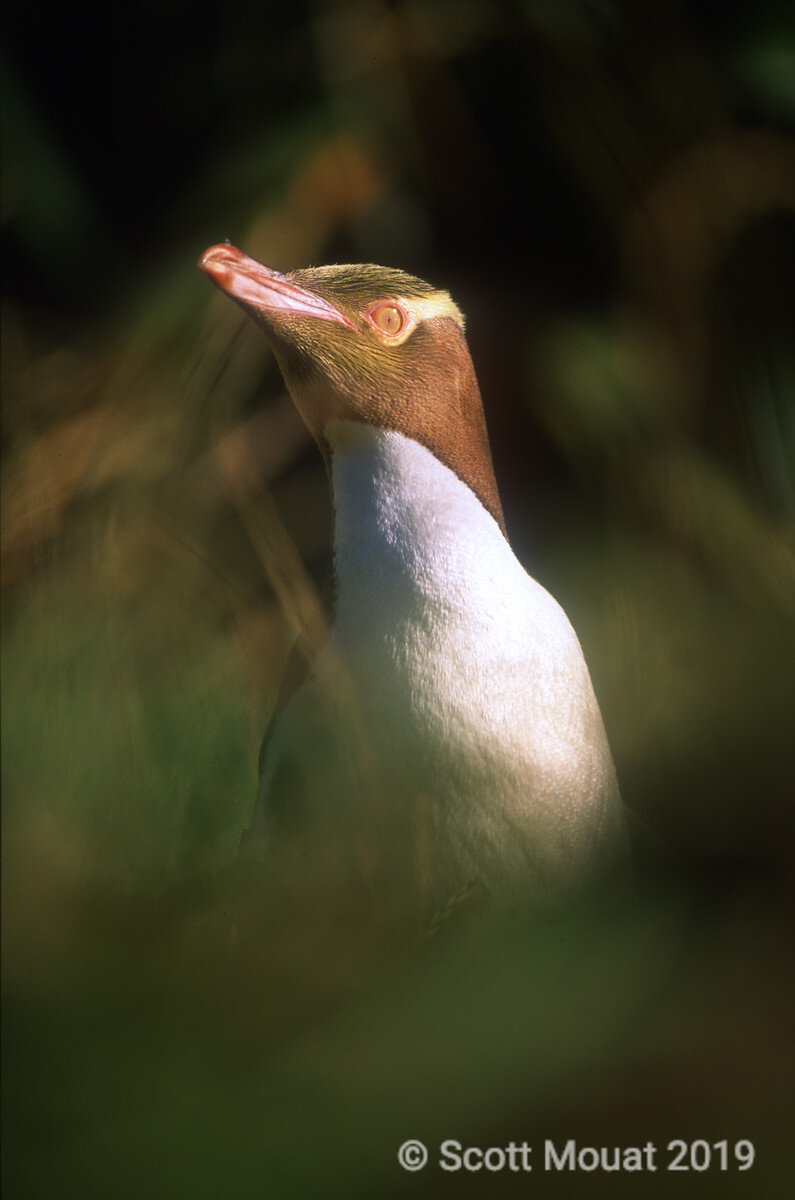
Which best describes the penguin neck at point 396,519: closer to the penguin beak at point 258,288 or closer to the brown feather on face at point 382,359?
the brown feather on face at point 382,359

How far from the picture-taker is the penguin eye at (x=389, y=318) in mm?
935

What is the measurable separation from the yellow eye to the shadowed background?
0.08 meters

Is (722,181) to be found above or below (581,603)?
above

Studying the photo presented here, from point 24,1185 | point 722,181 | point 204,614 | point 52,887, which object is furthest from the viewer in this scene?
point 204,614

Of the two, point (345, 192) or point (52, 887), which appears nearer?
point (52, 887)

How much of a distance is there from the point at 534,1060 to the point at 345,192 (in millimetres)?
768

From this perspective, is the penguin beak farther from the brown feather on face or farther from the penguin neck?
the penguin neck

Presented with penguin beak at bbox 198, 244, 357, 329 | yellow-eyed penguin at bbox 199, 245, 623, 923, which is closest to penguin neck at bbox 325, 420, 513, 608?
yellow-eyed penguin at bbox 199, 245, 623, 923

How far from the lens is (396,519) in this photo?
3.18 feet

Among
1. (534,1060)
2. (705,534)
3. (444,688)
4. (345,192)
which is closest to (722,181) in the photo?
(705,534)

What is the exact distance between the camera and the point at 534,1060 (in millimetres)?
327

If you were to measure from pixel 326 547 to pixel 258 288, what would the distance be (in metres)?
0.33

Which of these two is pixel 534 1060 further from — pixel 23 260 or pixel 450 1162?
pixel 23 260

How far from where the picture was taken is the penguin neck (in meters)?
0.96
